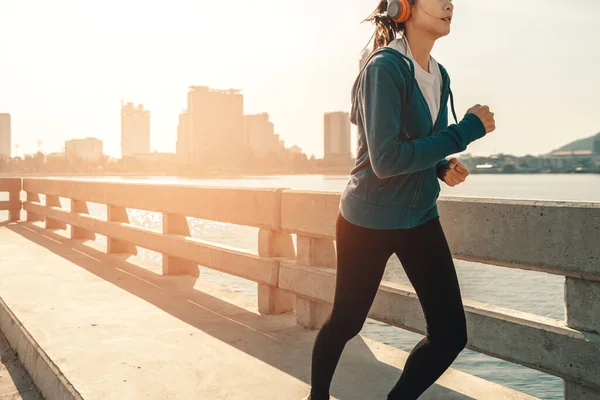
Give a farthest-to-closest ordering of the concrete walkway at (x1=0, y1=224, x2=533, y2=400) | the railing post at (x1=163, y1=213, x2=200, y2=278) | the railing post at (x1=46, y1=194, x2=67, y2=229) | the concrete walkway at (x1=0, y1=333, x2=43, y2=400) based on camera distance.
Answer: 1. the railing post at (x1=46, y1=194, x2=67, y2=229)
2. the railing post at (x1=163, y1=213, x2=200, y2=278)
3. the concrete walkway at (x1=0, y1=333, x2=43, y2=400)
4. the concrete walkway at (x1=0, y1=224, x2=533, y2=400)

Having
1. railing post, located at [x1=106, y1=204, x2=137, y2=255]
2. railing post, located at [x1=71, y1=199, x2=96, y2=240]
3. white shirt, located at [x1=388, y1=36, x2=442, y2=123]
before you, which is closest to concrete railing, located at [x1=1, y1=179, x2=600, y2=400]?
white shirt, located at [x1=388, y1=36, x2=442, y2=123]

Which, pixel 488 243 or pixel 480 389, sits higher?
pixel 488 243

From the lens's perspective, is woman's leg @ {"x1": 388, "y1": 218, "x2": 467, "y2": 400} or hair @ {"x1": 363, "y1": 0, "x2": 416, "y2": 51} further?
hair @ {"x1": 363, "y1": 0, "x2": 416, "y2": 51}

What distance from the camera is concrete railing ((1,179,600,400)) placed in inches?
116

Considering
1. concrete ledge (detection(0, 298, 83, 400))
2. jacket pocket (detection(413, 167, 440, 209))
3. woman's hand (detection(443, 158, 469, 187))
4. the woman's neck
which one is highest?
the woman's neck

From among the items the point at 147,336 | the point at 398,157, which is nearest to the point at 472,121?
the point at 398,157

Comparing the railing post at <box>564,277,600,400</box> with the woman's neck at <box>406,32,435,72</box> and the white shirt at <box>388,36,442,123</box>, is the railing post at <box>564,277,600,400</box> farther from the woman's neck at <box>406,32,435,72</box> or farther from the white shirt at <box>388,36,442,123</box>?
the woman's neck at <box>406,32,435,72</box>

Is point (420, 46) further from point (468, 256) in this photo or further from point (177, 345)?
point (177, 345)

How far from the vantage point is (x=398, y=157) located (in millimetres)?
2432

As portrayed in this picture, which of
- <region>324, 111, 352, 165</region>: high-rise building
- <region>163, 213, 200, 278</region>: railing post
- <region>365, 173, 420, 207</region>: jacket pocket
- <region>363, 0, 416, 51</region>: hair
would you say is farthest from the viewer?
<region>324, 111, 352, 165</region>: high-rise building

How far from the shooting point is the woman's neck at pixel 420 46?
270cm

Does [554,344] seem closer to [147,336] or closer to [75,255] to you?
[147,336]

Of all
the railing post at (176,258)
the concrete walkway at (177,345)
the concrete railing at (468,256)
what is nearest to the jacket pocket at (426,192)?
the concrete railing at (468,256)

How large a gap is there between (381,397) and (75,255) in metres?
6.82
